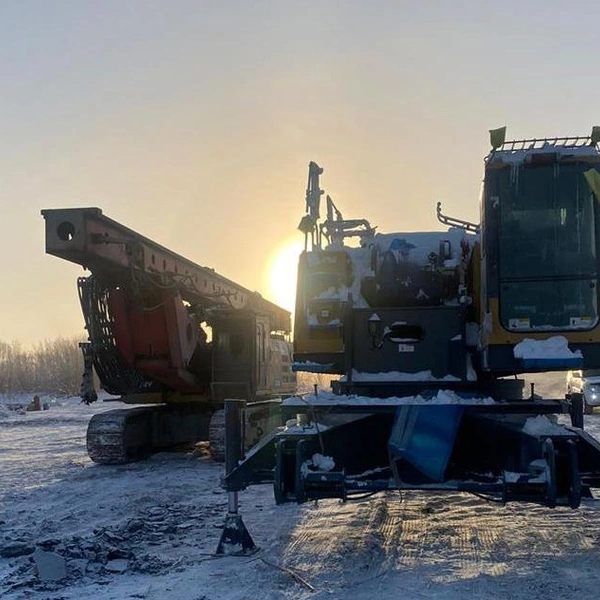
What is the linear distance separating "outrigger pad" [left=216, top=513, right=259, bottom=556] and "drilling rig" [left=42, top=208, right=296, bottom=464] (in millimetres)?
4571

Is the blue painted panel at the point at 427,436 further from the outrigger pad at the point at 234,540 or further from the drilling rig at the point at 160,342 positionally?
the drilling rig at the point at 160,342

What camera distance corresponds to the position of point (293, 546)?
255 inches

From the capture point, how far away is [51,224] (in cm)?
928

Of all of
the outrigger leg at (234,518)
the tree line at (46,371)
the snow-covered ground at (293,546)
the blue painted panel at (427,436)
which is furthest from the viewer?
the tree line at (46,371)

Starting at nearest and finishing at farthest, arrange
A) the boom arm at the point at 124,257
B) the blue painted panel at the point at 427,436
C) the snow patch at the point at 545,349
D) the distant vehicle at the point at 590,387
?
the blue painted panel at the point at 427,436 < the snow patch at the point at 545,349 < the boom arm at the point at 124,257 < the distant vehicle at the point at 590,387

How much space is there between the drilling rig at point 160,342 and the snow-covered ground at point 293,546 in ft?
7.52

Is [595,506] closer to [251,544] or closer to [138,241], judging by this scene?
[251,544]

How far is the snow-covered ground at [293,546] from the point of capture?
5.23 metres

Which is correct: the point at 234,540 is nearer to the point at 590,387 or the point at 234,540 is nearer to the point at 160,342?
the point at 160,342

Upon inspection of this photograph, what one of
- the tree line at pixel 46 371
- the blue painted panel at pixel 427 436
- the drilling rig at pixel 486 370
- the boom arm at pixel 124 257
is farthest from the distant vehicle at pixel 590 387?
the tree line at pixel 46 371

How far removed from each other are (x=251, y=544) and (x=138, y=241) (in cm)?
557

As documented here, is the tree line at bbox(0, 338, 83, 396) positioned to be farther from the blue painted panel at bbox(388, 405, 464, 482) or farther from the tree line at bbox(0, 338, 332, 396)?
the blue painted panel at bbox(388, 405, 464, 482)

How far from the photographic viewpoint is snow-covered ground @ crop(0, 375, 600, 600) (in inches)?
206

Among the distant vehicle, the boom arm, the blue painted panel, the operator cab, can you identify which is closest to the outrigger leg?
the blue painted panel
